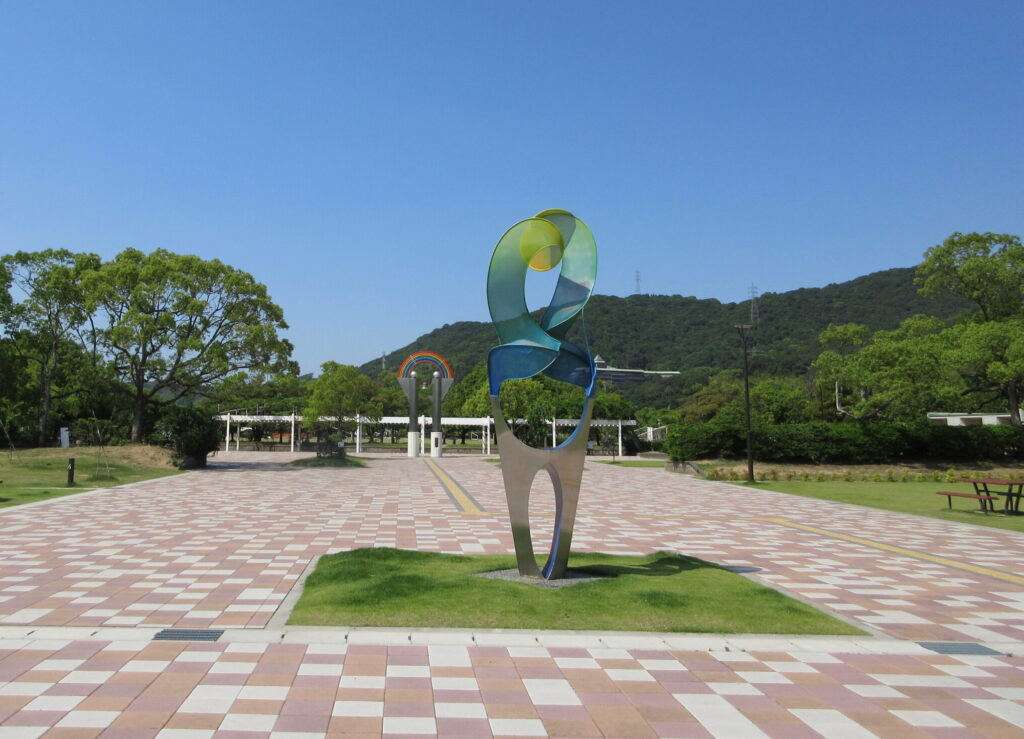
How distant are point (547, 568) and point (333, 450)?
98.2 ft

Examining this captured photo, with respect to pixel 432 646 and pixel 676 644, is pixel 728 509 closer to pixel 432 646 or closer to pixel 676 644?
pixel 676 644

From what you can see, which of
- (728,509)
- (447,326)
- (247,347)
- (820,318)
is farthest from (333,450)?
(447,326)

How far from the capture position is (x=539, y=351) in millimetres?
8344

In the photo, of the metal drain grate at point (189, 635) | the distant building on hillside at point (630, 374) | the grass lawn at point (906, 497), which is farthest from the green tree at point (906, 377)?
the distant building on hillside at point (630, 374)

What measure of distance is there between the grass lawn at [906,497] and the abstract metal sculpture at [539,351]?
36.4 ft

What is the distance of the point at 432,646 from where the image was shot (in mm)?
5969

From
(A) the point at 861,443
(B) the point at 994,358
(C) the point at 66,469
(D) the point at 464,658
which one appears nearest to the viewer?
(D) the point at 464,658

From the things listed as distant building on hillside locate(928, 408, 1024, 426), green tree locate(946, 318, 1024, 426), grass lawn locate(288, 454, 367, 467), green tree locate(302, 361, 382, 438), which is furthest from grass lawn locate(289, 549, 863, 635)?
distant building on hillside locate(928, 408, 1024, 426)

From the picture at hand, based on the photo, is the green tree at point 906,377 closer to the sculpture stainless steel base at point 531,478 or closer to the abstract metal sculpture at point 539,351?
the abstract metal sculpture at point 539,351

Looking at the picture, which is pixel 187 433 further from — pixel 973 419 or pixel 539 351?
pixel 973 419

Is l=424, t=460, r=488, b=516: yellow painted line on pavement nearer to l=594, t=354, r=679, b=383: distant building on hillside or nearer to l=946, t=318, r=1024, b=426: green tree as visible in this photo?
l=946, t=318, r=1024, b=426: green tree

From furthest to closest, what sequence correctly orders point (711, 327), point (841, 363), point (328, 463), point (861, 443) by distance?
1. point (711, 327)
2. point (841, 363)
3. point (328, 463)
4. point (861, 443)

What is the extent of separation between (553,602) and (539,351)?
9.45 ft

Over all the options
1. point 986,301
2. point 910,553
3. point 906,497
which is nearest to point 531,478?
point 910,553
